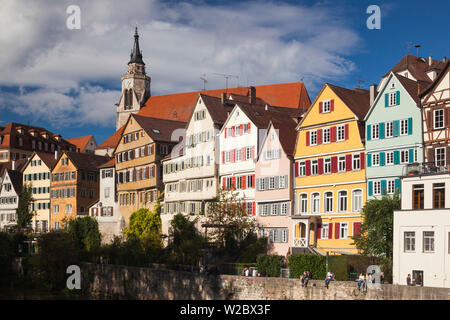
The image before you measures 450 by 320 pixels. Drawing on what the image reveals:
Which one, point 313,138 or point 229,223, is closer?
point 313,138

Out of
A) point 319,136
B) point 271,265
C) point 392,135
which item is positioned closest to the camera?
point 392,135

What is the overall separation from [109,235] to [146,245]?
17.5m

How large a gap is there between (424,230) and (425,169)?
4.27m

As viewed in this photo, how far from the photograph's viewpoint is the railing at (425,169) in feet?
147

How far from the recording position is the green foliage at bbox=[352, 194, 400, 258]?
4838 centimetres

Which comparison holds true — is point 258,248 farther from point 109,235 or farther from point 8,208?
point 8,208

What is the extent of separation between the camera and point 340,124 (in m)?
57.2

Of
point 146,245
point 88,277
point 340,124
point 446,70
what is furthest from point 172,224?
point 446,70

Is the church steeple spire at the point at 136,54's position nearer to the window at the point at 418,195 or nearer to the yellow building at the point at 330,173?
the yellow building at the point at 330,173

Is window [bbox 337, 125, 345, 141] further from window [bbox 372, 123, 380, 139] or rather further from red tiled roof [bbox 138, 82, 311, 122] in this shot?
red tiled roof [bbox 138, 82, 311, 122]

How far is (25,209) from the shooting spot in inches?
3930

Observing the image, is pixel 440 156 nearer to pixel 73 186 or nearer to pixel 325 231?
pixel 325 231

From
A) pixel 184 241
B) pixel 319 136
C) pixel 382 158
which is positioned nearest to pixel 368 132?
pixel 382 158

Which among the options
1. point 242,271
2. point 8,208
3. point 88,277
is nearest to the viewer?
point 242,271
